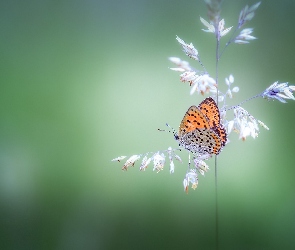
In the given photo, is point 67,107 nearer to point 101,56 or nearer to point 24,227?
point 101,56

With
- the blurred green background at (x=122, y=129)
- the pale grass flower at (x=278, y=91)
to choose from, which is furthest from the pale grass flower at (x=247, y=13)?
the blurred green background at (x=122, y=129)

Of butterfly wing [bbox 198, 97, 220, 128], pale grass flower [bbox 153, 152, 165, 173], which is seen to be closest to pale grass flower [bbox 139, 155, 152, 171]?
pale grass flower [bbox 153, 152, 165, 173]

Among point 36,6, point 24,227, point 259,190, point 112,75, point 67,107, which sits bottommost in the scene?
point 24,227

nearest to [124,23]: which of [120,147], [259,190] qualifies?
[120,147]

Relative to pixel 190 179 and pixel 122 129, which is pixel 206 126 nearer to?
pixel 190 179

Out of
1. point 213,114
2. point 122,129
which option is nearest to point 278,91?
point 213,114

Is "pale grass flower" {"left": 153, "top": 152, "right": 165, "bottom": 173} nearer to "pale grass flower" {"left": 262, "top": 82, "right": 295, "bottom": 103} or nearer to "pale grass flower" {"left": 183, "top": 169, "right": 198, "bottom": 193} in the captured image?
"pale grass flower" {"left": 183, "top": 169, "right": 198, "bottom": 193}
